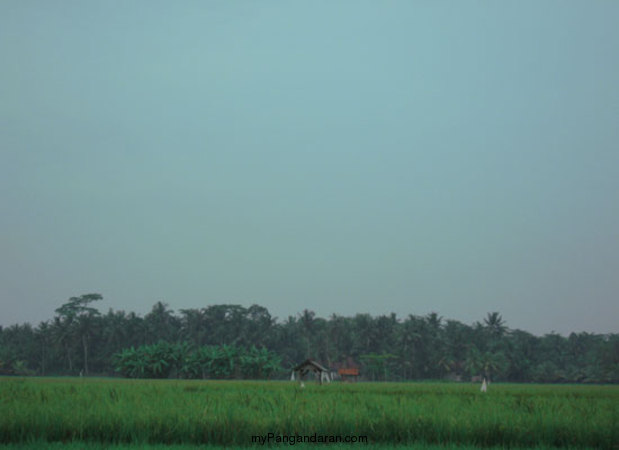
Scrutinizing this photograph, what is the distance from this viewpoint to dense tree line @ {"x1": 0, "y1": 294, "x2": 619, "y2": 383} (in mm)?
89750

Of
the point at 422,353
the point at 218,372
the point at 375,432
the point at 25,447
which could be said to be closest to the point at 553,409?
the point at 375,432

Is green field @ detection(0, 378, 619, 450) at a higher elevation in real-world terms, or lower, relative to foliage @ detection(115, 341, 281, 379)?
higher

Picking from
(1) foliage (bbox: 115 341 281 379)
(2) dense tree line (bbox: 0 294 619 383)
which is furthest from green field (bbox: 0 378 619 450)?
(2) dense tree line (bbox: 0 294 619 383)

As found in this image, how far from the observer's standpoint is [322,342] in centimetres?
10375

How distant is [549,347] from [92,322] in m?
75.8

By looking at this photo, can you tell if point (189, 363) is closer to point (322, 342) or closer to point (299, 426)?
point (322, 342)

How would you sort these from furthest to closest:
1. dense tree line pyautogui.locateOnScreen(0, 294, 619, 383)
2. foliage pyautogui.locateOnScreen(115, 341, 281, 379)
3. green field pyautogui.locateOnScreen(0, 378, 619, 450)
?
dense tree line pyautogui.locateOnScreen(0, 294, 619, 383) < foliage pyautogui.locateOnScreen(115, 341, 281, 379) < green field pyautogui.locateOnScreen(0, 378, 619, 450)

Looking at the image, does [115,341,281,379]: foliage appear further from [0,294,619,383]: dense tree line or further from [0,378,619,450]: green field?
[0,378,619,450]: green field

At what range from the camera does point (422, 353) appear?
9856 cm

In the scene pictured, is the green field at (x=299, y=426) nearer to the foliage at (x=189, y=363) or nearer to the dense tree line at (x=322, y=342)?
the foliage at (x=189, y=363)

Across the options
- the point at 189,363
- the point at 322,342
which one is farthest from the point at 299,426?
the point at 322,342

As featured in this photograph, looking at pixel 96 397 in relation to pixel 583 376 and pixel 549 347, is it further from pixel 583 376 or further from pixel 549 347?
pixel 549 347

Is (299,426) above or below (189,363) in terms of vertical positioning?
above

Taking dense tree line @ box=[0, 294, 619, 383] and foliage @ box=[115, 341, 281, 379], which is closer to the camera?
foliage @ box=[115, 341, 281, 379]
